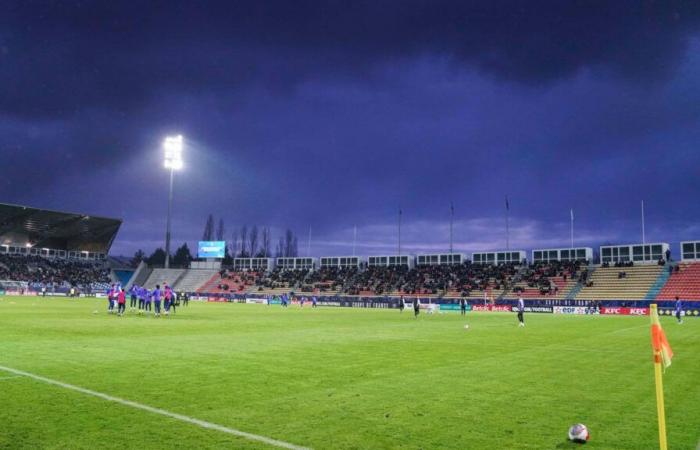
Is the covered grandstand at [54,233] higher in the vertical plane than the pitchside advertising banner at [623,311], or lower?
higher

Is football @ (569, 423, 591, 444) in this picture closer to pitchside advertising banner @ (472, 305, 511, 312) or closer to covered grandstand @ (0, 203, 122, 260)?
pitchside advertising banner @ (472, 305, 511, 312)

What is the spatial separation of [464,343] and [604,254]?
61942 millimetres

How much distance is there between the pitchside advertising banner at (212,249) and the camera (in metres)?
104

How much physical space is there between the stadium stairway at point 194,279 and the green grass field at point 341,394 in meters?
82.7

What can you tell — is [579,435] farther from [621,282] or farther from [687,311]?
[621,282]

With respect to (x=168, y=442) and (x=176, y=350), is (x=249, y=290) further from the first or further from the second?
(x=168, y=442)

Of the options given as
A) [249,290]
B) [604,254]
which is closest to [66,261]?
[249,290]

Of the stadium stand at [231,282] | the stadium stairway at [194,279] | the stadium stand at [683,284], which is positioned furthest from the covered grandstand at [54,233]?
the stadium stand at [683,284]

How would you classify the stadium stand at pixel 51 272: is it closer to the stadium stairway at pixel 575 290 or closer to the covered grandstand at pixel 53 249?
the covered grandstand at pixel 53 249

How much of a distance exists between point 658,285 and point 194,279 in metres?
79.9

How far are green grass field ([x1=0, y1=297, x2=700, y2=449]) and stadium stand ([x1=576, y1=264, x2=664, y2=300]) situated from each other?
156 feet

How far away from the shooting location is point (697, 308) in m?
47.5

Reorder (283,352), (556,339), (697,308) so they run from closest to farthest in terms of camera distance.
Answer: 1. (283,352)
2. (556,339)
3. (697,308)

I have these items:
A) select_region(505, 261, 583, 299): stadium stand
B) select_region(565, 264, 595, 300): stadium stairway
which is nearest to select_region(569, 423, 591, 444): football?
select_region(565, 264, 595, 300): stadium stairway
